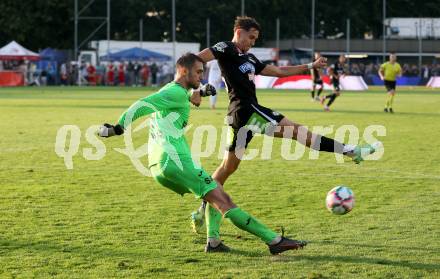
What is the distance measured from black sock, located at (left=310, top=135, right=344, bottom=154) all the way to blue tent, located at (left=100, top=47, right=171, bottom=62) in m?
55.3

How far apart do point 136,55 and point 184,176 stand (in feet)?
187

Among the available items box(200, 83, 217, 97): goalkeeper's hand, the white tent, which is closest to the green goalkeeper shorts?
box(200, 83, 217, 97): goalkeeper's hand

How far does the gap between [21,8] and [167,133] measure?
2806 inches

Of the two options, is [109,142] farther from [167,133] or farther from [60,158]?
[167,133]

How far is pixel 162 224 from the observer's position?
9.77m

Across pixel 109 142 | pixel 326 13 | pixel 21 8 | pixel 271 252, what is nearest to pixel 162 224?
pixel 271 252

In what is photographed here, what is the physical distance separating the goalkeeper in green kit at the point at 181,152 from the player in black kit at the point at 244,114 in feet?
4.18

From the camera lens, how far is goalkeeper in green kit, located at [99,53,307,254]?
7836 millimetres

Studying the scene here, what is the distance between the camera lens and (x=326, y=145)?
967 centimetres

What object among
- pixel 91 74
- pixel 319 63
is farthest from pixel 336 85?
pixel 91 74

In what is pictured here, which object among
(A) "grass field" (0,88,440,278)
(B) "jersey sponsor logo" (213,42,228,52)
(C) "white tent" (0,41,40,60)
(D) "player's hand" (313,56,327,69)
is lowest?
(A) "grass field" (0,88,440,278)

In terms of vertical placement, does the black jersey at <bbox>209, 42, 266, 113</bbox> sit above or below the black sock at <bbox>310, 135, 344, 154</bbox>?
above

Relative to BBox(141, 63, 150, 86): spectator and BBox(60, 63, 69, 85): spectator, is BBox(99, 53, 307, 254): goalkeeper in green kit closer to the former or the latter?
BBox(141, 63, 150, 86): spectator

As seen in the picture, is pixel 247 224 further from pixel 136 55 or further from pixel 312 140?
pixel 136 55
